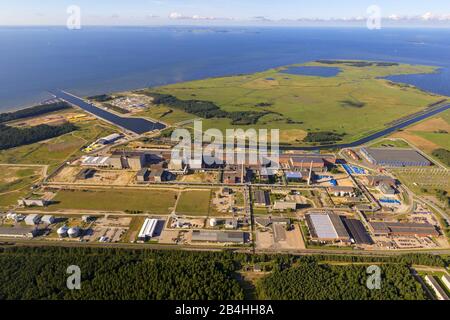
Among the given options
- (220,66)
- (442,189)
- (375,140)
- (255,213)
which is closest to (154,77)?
(220,66)

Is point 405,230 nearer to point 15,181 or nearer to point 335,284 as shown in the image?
point 335,284

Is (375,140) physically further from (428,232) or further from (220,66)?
(220,66)

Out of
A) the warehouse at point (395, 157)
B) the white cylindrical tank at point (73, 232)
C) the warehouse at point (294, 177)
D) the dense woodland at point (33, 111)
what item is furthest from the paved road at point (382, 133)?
the dense woodland at point (33, 111)

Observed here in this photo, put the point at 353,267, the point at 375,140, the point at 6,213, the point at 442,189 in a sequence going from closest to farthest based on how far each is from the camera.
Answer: the point at 353,267, the point at 6,213, the point at 442,189, the point at 375,140

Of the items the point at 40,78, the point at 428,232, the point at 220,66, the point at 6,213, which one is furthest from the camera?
the point at 220,66

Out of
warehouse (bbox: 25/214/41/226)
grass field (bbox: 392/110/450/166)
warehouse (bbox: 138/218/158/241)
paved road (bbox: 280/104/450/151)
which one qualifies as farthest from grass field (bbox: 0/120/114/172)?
grass field (bbox: 392/110/450/166)

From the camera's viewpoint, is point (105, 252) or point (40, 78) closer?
point (105, 252)
